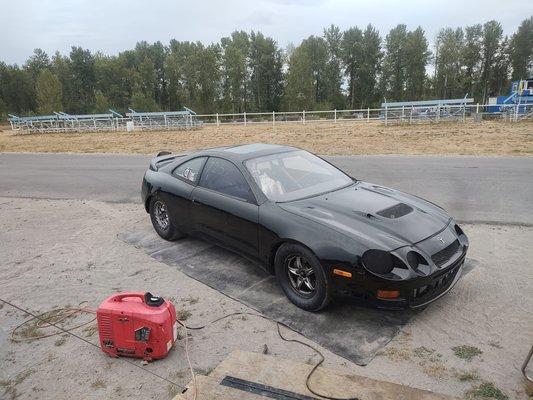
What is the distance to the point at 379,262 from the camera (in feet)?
10.8

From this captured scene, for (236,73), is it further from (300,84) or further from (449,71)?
(449,71)

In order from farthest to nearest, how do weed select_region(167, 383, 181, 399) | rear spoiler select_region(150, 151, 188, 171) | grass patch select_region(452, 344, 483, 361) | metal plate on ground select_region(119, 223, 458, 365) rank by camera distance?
rear spoiler select_region(150, 151, 188, 171) < metal plate on ground select_region(119, 223, 458, 365) < grass patch select_region(452, 344, 483, 361) < weed select_region(167, 383, 181, 399)

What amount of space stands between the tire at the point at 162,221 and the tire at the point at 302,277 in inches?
85.3

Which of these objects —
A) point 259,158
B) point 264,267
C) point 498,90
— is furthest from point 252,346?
point 498,90

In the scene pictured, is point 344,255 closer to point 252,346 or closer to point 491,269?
point 252,346

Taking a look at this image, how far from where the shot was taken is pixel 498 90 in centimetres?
6844

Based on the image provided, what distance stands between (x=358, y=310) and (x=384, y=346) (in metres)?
0.57

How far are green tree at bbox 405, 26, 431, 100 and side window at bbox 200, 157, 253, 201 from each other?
69.7 m

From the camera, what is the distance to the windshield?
435 centimetres

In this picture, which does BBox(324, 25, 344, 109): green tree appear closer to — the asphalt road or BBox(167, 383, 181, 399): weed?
the asphalt road

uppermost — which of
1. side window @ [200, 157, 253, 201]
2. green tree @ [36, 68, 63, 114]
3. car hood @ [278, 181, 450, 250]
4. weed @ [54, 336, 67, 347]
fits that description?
green tree @ [36, 68, 63, 114]

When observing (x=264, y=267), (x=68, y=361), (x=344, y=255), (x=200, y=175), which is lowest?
(x=68, y=361)

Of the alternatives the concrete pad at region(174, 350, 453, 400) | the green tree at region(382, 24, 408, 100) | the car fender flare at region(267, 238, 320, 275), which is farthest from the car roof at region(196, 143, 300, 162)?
the green tree at region(382, 24, 408, 100)

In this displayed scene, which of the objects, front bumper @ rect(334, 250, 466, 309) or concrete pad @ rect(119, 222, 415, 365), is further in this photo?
concrete pad @ rect(119, 222, 415, 365)
